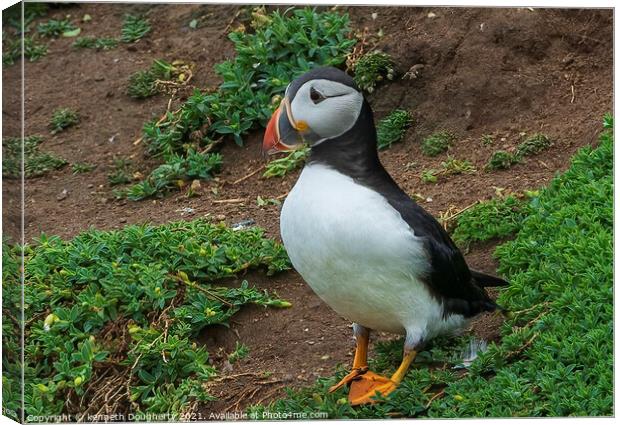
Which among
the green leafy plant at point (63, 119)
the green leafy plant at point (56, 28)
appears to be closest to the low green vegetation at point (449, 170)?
the green leafy plant at point (63, 119)

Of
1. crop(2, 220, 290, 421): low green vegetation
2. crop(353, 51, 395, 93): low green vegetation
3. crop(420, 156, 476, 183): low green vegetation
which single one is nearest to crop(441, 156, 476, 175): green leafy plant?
crop(420, 156, 476, 183): low green vegetation

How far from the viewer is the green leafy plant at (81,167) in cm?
654

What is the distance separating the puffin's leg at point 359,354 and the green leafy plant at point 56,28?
236 centimetres

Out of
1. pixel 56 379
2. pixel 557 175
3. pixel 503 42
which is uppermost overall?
pixel 503 42

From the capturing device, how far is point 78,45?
6934 millimetres

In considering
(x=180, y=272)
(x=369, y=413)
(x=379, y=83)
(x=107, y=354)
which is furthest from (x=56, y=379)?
(x=379, y=83)

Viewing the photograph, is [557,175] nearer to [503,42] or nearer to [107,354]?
[503,42]

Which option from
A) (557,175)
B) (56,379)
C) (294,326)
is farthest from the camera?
(557,175)

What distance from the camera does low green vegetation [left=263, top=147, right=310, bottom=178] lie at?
20.8ft

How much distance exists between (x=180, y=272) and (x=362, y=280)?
1123 millimetres

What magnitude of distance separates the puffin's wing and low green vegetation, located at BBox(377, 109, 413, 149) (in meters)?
0.92

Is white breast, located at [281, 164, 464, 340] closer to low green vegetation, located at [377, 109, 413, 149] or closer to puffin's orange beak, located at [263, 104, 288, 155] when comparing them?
puffin's orange beak, located at [263, 104, 288, 155]

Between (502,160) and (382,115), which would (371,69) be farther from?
(502,160)

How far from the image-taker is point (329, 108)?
5.00m
